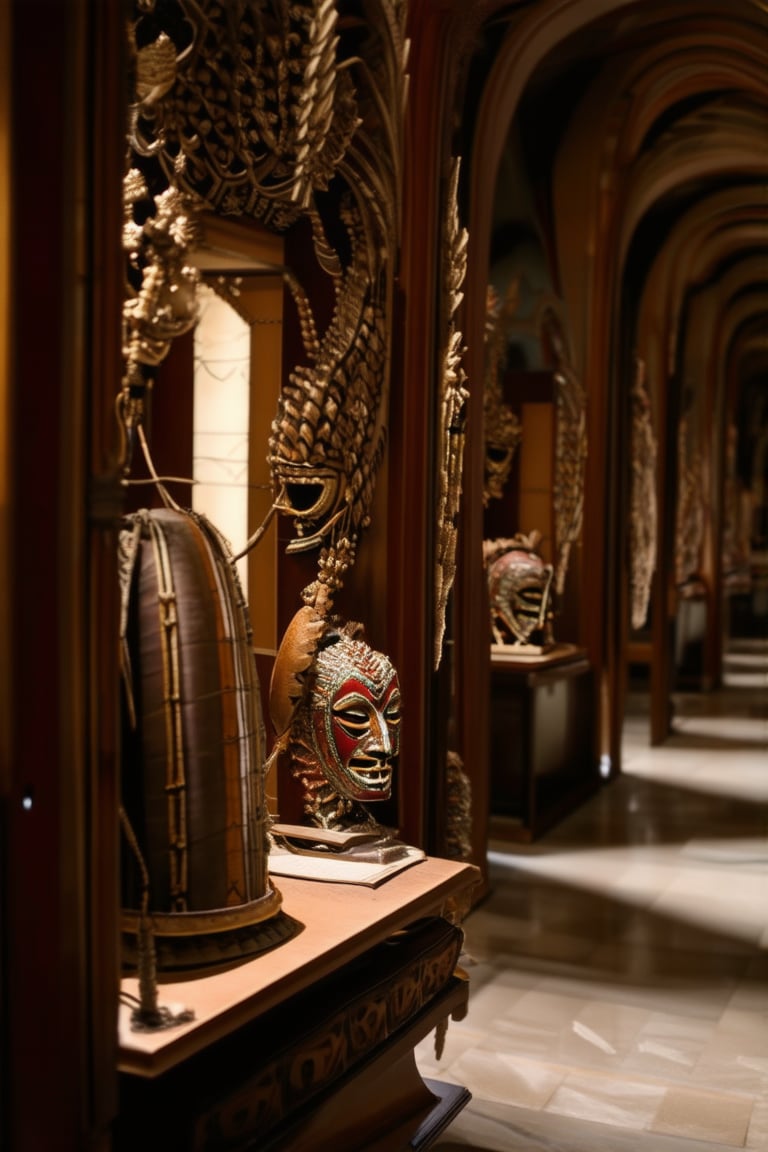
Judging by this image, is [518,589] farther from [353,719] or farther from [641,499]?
[353,719]

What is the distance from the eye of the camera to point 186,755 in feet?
7.17

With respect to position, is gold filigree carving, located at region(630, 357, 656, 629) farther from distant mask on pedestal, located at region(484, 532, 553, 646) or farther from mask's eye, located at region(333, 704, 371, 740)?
mask's eye, located at region(333, 704, 371, 740)

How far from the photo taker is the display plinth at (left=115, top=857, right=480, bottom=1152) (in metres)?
2.04

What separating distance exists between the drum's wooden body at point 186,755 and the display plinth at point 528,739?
4257 millimetres

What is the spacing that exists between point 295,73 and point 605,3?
9.65 ft

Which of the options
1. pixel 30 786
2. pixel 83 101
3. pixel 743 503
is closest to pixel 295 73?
pixel 83 101

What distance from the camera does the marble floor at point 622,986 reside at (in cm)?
346

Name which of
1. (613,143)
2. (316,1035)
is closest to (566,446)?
(613,143)

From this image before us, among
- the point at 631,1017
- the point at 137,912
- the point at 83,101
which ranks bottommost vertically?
the point at 631,1017

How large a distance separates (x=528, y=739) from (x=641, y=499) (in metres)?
3.01

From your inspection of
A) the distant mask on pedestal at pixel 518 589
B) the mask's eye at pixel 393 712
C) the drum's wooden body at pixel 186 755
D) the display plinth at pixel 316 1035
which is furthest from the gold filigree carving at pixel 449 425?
the distant mask on pedestal at pixel 518 589

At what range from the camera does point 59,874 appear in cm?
182

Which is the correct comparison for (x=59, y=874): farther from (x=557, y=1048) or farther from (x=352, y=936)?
(x=557, y=1048)

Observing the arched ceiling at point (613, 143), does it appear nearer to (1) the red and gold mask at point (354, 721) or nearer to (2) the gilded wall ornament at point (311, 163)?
(2) the gilded wall ornament at point (311, 163)
